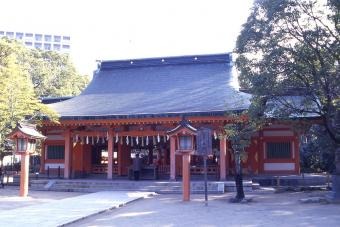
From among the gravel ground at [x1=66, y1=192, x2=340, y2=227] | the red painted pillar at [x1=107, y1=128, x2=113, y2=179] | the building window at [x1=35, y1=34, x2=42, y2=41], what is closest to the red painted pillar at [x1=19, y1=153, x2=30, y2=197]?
the red painted pillar at [x1=107, y1=128, x2=113, y2=179]

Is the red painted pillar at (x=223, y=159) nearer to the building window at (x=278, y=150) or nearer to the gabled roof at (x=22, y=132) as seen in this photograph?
the building window at (x=278, y=150)

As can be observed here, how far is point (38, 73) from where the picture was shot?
3769 cm

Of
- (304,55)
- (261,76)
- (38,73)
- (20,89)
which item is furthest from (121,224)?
(38,73)

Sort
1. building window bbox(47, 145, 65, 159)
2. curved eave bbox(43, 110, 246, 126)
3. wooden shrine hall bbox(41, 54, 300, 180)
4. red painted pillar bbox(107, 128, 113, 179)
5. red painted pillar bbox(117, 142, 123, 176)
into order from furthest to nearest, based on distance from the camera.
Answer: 1. red painted pillar bbox(117, 142, 123, 176)
2. building window bbox(47, 145, 65, 159)
3. red painted pillar bbox(107, 128, 113, 179)
4. wooden shrine hall bbox(41, 54, 300, 180)
5. curved eave bbox(43, 110, 246, 126)

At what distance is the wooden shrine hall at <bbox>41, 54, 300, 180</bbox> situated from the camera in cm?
1966

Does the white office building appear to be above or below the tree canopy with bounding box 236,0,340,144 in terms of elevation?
above

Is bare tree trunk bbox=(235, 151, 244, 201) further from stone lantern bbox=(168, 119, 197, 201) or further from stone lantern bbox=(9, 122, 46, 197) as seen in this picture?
stone lantern bbox=(9, 122, 46, 197)

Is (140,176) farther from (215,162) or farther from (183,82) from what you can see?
(183,82)

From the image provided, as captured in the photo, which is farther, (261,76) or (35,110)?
(35,110)

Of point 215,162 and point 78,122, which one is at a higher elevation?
point 78,122

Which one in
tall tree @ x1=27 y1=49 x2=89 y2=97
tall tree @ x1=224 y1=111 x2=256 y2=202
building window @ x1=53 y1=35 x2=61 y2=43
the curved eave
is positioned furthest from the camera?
building window @ x1=53 y1=35 x2=61 y2=43

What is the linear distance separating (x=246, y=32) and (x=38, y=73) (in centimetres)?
2803

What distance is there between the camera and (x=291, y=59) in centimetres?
1347

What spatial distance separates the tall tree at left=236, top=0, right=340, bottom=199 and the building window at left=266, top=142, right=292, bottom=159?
585cm
